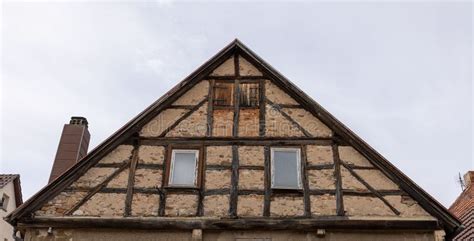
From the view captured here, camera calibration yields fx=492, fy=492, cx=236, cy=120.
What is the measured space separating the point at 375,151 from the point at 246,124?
280 centimetres

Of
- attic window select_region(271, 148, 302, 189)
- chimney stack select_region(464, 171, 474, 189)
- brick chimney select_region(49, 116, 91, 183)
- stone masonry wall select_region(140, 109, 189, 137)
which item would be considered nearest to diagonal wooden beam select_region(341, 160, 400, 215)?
attic window select_region(271, 148, 302, 189)

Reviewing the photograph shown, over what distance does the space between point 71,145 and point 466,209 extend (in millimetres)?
10848

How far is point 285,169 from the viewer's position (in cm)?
1038

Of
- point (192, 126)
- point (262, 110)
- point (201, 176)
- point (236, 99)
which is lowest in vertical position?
point (201, 176)

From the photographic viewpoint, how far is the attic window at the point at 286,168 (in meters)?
10.1

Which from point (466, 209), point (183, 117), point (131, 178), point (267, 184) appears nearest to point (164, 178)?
point (131, 178)

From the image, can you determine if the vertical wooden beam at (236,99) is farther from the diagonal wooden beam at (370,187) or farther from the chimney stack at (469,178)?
the chimney stack at (469,178)

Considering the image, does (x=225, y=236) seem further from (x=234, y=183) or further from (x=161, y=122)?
(x=161, y=122)

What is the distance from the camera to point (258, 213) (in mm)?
9695

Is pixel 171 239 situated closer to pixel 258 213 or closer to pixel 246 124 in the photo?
pixel 258 213

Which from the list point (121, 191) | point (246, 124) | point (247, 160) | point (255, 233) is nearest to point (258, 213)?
point (255, 233)

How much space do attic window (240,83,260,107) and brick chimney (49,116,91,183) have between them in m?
5.36

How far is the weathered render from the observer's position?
952cm

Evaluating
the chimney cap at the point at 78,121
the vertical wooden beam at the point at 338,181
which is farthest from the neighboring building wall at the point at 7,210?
the vertical wooden beam at the point at 338,181
